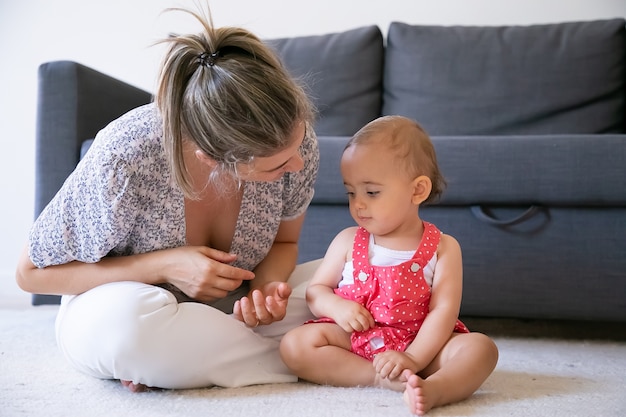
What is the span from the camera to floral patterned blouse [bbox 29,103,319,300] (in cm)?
100

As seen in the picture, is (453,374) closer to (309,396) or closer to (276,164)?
A: (309,396)

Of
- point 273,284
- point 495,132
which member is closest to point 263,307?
point 273,284

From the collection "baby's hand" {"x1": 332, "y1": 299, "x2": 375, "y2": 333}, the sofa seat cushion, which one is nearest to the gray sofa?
the sofa seat cushion

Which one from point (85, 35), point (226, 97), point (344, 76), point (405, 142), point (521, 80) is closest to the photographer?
point (226, 97)

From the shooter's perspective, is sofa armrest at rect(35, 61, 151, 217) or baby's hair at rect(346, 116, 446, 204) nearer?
baby's hair at rect(346, 116, 446, 204)

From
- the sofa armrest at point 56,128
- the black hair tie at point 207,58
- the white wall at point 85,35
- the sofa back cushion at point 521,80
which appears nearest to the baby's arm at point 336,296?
the black hair tie at point 207,58

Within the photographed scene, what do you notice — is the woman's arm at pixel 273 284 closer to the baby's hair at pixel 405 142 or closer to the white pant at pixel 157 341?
the white pant at pixel 157 341

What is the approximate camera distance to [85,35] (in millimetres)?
2488

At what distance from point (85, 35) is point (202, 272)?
1761mm

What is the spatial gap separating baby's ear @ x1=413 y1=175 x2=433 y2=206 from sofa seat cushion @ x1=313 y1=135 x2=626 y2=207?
1.28 feet

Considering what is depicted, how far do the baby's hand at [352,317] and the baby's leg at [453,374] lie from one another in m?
0.11

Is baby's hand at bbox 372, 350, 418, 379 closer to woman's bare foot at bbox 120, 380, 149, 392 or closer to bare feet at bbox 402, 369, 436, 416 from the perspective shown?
bare feet at bbox 402, 369, 436, 416

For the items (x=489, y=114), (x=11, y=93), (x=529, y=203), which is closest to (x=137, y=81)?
(x=11, y=93)

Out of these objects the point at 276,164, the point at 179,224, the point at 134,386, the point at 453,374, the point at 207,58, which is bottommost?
the point at 134,386
